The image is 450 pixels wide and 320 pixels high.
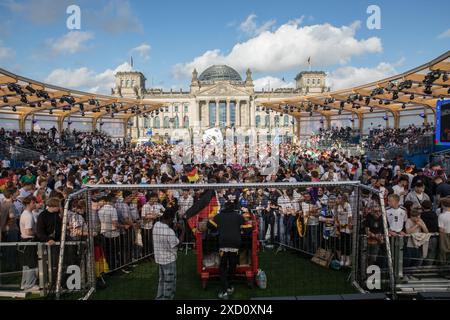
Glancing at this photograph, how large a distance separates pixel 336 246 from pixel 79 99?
27756 millimetres

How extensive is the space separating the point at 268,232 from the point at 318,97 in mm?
25873

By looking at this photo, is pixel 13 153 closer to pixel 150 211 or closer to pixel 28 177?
pixel 28 177

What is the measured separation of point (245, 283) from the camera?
21.2 ft

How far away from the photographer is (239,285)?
638 cm

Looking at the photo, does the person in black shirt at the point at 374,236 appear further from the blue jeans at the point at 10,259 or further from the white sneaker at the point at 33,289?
the blue jeans at the point at 10,259

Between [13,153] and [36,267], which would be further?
[13,153]

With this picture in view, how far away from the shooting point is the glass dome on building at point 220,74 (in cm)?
11200

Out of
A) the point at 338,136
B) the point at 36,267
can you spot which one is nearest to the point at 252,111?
the point at 338,136

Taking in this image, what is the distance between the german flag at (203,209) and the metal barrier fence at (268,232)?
105mm

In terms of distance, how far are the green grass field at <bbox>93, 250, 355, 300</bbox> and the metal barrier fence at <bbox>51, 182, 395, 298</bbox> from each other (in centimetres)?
6

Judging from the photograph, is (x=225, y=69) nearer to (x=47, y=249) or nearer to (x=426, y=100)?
(x=426, y=100)

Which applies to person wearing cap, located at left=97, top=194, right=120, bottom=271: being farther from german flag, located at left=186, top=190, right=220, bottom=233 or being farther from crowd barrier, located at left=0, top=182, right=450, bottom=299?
german flag, located at left=186, top=190, right=220, bottom=233

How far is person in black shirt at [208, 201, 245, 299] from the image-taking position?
18.2 feet
